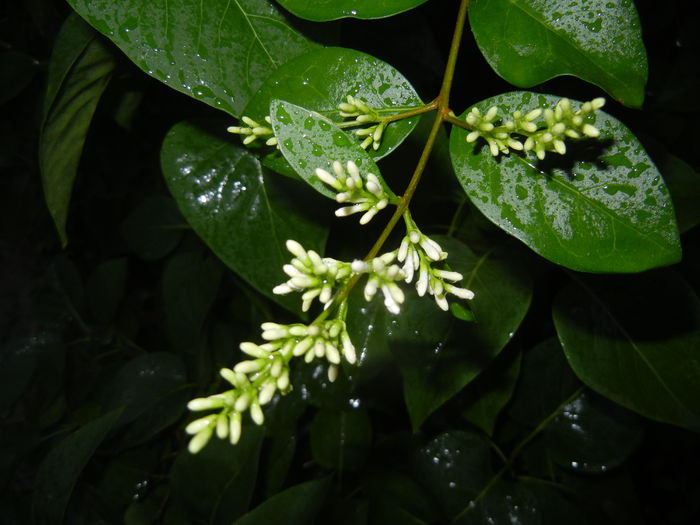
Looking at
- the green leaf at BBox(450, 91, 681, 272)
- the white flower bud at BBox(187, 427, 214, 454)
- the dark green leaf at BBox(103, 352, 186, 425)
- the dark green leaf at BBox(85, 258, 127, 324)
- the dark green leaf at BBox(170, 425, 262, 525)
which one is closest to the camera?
the white flower bud at BBox(187, 427, 214, 454)

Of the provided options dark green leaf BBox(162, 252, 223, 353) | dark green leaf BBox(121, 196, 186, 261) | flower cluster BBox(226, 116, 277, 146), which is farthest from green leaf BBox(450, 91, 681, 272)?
dark green leaf BBox(121, 196, 186, 261)

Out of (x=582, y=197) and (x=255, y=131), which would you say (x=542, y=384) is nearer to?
(x=582, y=197)

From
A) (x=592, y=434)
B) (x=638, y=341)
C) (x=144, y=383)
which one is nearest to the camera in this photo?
(x=638, y=341)

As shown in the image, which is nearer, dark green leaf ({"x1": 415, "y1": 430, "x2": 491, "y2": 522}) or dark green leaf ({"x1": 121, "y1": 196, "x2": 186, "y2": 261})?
dark green leaf ({"x1": 415, "y1": 430, "x2": 491, "y2": 522})

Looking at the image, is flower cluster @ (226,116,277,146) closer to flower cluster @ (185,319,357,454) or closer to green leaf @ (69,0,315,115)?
green leaf @ (69,0,315,115)

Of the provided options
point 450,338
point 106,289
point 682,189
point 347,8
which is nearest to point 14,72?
point 106,289

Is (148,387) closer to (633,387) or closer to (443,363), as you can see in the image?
(443,363)
